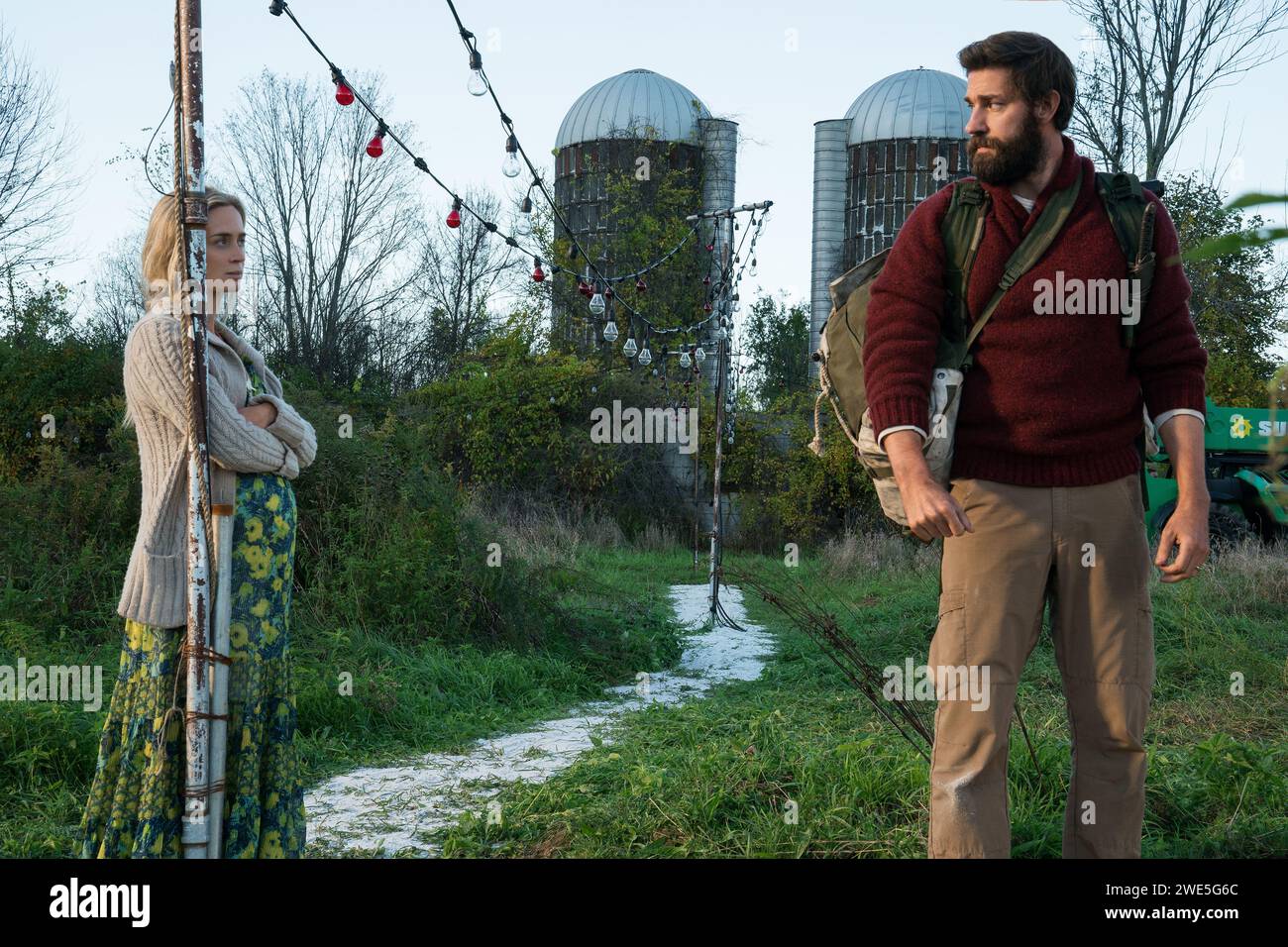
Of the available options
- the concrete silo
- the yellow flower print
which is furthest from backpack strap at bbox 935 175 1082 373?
the concrete silo

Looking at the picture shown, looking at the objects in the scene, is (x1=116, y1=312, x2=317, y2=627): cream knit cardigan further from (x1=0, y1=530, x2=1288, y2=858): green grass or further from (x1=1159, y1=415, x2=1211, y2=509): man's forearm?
(x1=1159, y1=415, x2=1211, y2=509): man's forearm

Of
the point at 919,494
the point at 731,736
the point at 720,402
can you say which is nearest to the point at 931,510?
the point at 919,494

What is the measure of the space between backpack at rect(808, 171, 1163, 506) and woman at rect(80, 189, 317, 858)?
145 cm

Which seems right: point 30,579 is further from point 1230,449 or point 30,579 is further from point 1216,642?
point 1230,449

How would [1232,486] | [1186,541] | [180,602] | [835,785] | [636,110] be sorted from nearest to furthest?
1. [1186,541]
2. [180,602]
3. [835,785]
4. [1232,486]
5. [636,110]

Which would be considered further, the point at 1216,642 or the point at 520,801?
the point at 1216,642

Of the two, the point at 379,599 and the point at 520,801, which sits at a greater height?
the point at 379,599

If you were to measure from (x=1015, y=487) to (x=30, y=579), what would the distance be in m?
6.24

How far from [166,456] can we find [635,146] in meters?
23.0

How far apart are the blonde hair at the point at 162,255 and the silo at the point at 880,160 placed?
23180 millimetres

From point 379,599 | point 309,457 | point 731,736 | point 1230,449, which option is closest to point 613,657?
point 379,599

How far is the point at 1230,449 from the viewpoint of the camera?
12.4 metres

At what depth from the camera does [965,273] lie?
254cm

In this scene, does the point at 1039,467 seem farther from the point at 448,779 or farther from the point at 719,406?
the point at 719,406
